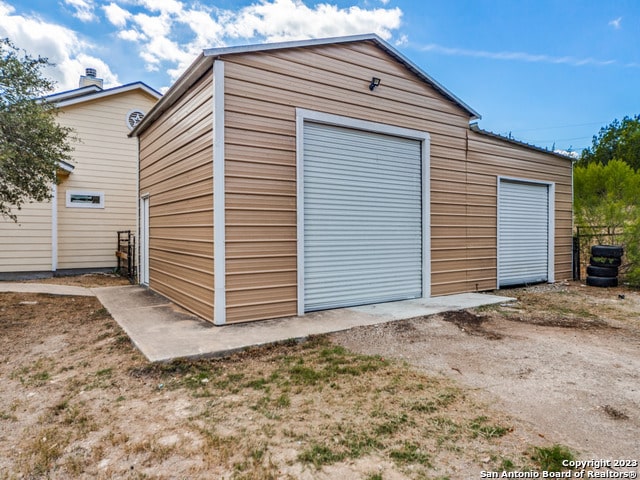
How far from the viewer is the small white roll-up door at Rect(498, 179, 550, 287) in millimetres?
7855

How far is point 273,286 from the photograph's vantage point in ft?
16.0

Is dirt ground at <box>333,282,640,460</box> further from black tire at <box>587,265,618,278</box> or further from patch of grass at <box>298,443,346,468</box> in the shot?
black tire at <box>587,265,618,278</box>

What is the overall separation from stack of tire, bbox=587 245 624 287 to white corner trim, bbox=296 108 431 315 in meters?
4.74

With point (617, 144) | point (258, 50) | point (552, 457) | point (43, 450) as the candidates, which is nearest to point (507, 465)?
point (552, 457)

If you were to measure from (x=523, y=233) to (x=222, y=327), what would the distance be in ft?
23.0

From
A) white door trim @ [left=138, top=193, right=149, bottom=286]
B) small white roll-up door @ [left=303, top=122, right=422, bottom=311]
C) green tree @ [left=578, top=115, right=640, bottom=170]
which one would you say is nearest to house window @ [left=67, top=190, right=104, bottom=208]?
white door trim @ [left=138, top=193, right=149, bottom=286]

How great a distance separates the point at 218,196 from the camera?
4.50 m

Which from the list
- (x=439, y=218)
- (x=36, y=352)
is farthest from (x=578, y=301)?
(x=36, y=352)

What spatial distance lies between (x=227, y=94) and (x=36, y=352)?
359 cm

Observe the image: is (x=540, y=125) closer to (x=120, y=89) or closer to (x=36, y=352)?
(x=120, y=89)

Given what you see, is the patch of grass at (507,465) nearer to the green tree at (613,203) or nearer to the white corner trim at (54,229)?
the green tree at (613,203)

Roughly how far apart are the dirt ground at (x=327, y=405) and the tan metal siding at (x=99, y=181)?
19.5ft

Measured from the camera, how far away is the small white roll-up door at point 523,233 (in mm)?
7855

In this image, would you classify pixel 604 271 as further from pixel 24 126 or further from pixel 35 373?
pixel 24 126
